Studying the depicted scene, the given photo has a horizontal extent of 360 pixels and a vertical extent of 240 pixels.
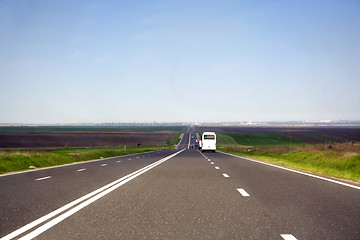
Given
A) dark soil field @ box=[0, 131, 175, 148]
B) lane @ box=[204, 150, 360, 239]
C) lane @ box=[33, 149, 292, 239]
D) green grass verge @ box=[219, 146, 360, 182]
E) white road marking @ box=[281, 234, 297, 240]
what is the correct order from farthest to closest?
1. dark soil field @ box=[0, 131, 175, 148]
2. green grass verge @ box=[219, 146, 360, 182]
3. lane @ box=[204, 150, 360, 239]
4. lane @ box=[33, 149, 292, 239]
5. white road marking @ box=[281, 234, 297, 240]

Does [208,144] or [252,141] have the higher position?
Answer: [208,144]

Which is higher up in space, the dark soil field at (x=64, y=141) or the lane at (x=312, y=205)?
the lane at (x=312, y=205)

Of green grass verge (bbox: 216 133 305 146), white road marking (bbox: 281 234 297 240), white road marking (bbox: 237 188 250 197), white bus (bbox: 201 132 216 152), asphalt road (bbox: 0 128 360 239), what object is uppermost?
white road marking (bbox: 281 234 297 240)

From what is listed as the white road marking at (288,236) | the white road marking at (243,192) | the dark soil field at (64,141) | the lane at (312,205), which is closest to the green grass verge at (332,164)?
Result: the lane at (312,205)

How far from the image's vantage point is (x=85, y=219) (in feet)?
A: 22.4

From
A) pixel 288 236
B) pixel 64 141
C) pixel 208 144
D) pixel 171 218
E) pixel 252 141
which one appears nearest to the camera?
pixel 288 236

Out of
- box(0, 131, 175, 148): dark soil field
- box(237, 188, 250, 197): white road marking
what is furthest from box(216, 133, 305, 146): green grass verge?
box(237, 188, 250, 197): white road marking

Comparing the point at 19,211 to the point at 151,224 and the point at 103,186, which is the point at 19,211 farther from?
the point at 103,186

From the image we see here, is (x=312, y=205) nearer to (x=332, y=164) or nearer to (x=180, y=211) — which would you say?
(x=180, y=211)

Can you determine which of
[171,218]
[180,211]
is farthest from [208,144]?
[171,218]

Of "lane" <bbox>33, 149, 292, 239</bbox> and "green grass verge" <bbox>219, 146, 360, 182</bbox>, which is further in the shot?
"green grass verge" <bbox>219, 146, 360, 182</bbox>

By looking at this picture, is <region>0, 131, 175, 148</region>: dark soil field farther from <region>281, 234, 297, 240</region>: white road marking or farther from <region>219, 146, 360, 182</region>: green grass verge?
<region>281, 234, 297, 240</region>: white road marking

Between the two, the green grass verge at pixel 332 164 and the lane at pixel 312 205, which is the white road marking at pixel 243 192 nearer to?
the lane at pixel 312 205

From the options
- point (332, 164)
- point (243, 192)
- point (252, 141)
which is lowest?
point (252, 141)
